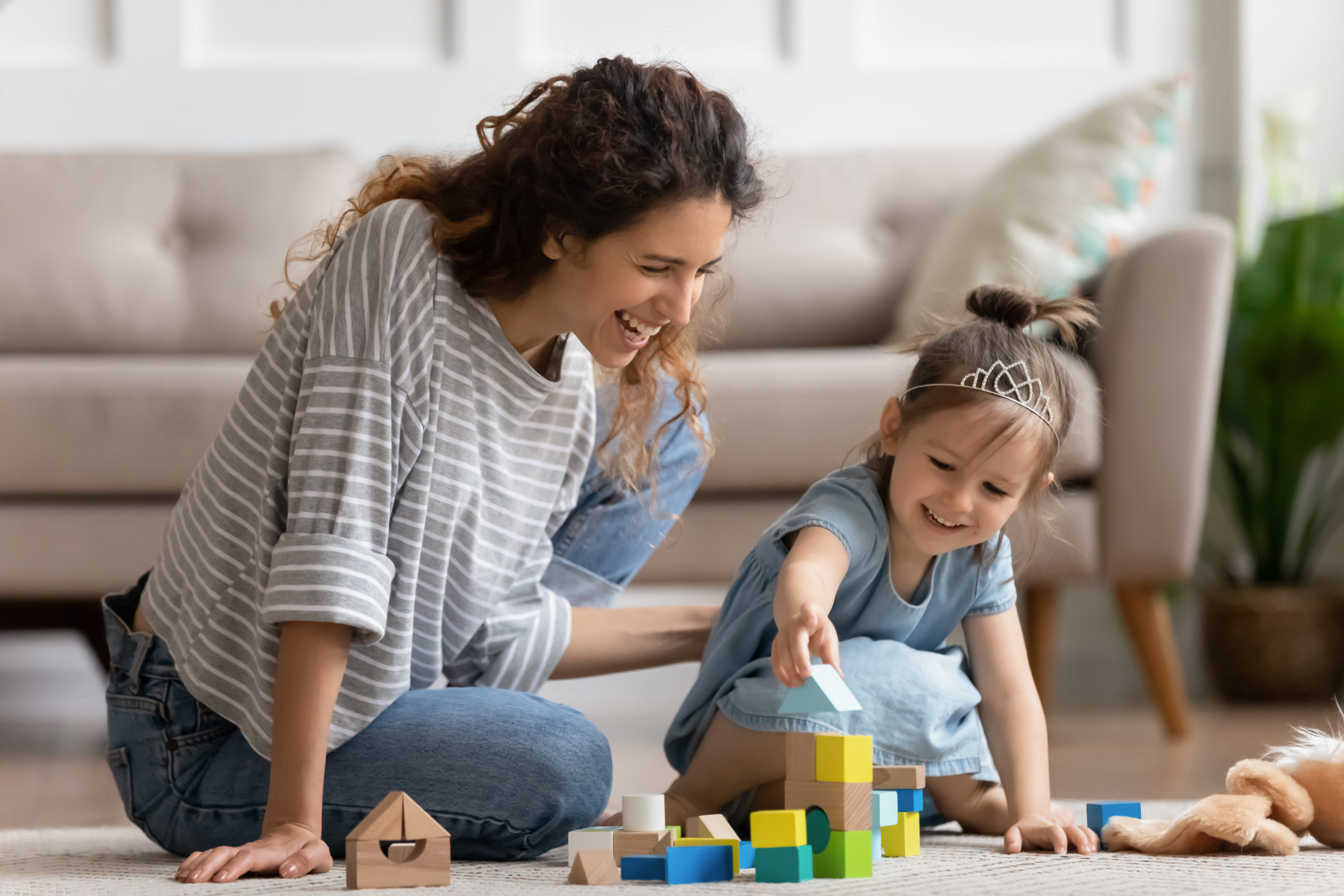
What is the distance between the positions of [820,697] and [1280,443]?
1.75 m

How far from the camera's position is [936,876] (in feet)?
2.68

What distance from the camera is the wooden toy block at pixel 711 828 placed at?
33.0 inches

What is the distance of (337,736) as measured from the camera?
965 millimetres

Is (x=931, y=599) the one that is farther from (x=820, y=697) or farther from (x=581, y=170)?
(x=581, y=170)

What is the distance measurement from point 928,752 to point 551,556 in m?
0.37

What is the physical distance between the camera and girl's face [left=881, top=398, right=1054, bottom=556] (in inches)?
38.8

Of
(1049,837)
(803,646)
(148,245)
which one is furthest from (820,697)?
(148,245)

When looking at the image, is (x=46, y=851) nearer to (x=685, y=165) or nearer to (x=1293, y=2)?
(x=685, y=165)

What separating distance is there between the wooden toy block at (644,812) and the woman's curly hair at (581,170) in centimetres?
37

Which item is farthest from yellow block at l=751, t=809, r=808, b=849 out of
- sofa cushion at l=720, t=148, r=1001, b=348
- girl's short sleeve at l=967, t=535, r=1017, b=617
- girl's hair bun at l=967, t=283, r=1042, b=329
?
sofa cushion at l=720, t=148, r=1001, b=348

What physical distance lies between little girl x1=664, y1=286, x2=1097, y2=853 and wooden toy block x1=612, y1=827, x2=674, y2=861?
18 centimetres

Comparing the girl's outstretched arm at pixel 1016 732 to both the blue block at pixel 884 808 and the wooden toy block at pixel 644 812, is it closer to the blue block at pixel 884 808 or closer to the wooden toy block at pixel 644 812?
the blue block at pixel 884 808

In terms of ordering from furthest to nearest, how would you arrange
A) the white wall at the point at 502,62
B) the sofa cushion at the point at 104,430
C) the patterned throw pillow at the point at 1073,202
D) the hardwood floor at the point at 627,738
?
the white wall at the point at 502,62, the patterned throw pillow at the point at 1073,202, the sofa cushion at the point at 104,430, the hardwood floor at the point at 627,738

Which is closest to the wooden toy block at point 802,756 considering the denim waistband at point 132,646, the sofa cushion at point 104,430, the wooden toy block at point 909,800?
the wooden toy block at point 909,800
